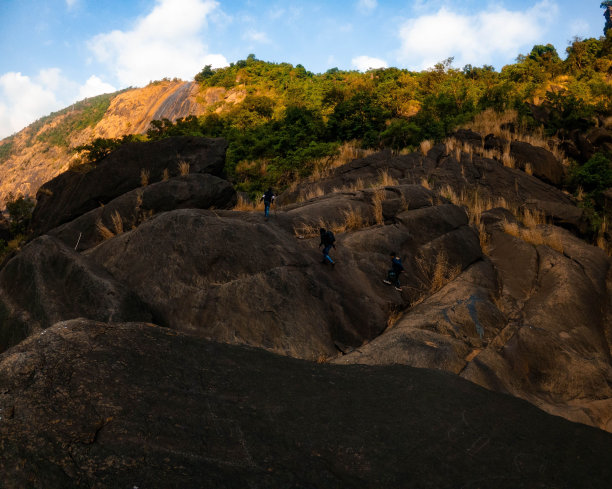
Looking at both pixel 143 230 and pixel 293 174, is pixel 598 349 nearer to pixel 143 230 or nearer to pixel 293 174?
pixel 143 230

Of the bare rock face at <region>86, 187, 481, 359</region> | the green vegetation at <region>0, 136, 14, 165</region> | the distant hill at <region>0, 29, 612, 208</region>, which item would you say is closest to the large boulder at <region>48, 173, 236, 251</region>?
the bare rock face at <region>86, 187, 481, 359</region>

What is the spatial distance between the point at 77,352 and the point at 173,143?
39.8ft

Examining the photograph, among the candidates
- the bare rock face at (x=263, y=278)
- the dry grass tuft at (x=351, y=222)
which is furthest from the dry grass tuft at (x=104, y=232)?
the dry grass tuft at (x=351, y=222)

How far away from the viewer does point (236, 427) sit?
9.25 ft

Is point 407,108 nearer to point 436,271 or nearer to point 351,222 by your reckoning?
point 351,222

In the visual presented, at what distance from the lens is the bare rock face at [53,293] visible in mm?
5633

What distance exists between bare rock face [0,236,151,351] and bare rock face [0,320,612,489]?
8.57 feet

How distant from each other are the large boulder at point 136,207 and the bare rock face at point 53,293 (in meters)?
3.29

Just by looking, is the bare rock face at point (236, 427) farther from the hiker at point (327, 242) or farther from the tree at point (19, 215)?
the tree at point (19, 215)

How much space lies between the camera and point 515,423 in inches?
143

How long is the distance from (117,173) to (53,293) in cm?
766

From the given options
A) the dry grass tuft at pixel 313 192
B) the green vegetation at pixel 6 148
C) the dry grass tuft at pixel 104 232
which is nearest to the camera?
the dry grass tuft at pixel 104 232

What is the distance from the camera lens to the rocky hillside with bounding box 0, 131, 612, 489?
257cm

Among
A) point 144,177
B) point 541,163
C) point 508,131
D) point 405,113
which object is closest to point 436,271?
point 144,177
